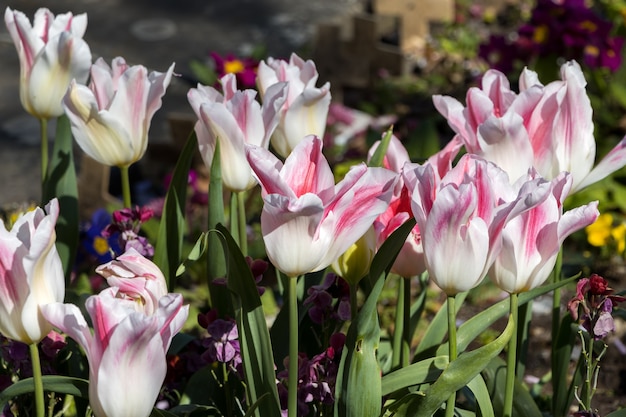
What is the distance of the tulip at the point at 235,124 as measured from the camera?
137 centimetres

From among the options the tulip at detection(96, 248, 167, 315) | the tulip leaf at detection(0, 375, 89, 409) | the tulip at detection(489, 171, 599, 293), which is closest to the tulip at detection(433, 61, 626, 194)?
the tulip at detection(489, 171, 599, 293)

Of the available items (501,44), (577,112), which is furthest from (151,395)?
(501,44)

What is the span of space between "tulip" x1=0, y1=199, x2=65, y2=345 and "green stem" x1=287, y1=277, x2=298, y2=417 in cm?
28

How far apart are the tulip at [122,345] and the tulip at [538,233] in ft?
1.31

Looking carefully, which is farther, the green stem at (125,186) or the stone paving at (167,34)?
the stone paving at (167,34)

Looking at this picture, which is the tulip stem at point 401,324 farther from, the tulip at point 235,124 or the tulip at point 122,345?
the tulip at point 122,345

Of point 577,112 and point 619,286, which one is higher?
point 577,112

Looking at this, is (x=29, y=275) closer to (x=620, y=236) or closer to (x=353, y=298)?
(x=353, y=298)

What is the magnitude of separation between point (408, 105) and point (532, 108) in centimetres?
272

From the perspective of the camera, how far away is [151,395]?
1.11 metres

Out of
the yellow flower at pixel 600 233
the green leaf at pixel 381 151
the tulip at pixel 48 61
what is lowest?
the yellow flower at pixel 600 233

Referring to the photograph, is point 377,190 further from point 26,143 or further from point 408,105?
point 408,105

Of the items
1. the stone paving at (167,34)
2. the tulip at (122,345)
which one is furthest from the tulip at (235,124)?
the stone paving at (167,34)

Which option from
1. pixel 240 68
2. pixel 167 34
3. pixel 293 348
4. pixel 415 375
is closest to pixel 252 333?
pixel 293 348
